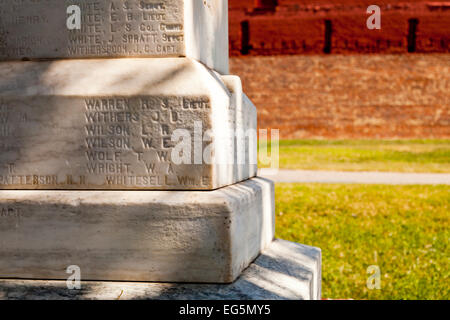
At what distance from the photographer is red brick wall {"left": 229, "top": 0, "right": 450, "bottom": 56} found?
16906 millimetres

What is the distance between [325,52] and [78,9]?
15.8m

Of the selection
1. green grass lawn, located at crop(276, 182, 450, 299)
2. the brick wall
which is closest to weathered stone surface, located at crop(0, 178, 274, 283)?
green grass lawn, located at crop(276, 182, 450, 299)

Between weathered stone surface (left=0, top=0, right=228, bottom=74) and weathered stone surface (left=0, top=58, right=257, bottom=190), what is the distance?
→ 7 centimetres

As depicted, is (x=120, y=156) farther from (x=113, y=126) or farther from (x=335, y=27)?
(x=335, y=27)

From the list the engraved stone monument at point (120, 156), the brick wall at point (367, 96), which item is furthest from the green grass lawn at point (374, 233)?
the brick wall at point (367, 96)

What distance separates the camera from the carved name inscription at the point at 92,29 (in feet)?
7.55

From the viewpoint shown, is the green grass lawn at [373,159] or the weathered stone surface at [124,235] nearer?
the weathered stone surface at [124,235]

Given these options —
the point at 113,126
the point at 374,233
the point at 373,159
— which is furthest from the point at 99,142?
the point at 373,159

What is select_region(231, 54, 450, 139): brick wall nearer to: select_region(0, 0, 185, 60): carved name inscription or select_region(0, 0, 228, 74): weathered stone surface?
select_region(0, 0, 228, 74): weathered stone surface

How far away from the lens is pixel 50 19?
94.9 inches

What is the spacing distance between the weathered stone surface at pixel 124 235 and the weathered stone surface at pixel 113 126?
0.08m

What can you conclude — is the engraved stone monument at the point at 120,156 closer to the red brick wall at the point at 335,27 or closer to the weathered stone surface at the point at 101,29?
the weathered stone surface at the point at 101,29

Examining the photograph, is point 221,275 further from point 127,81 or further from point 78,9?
point 78,9
